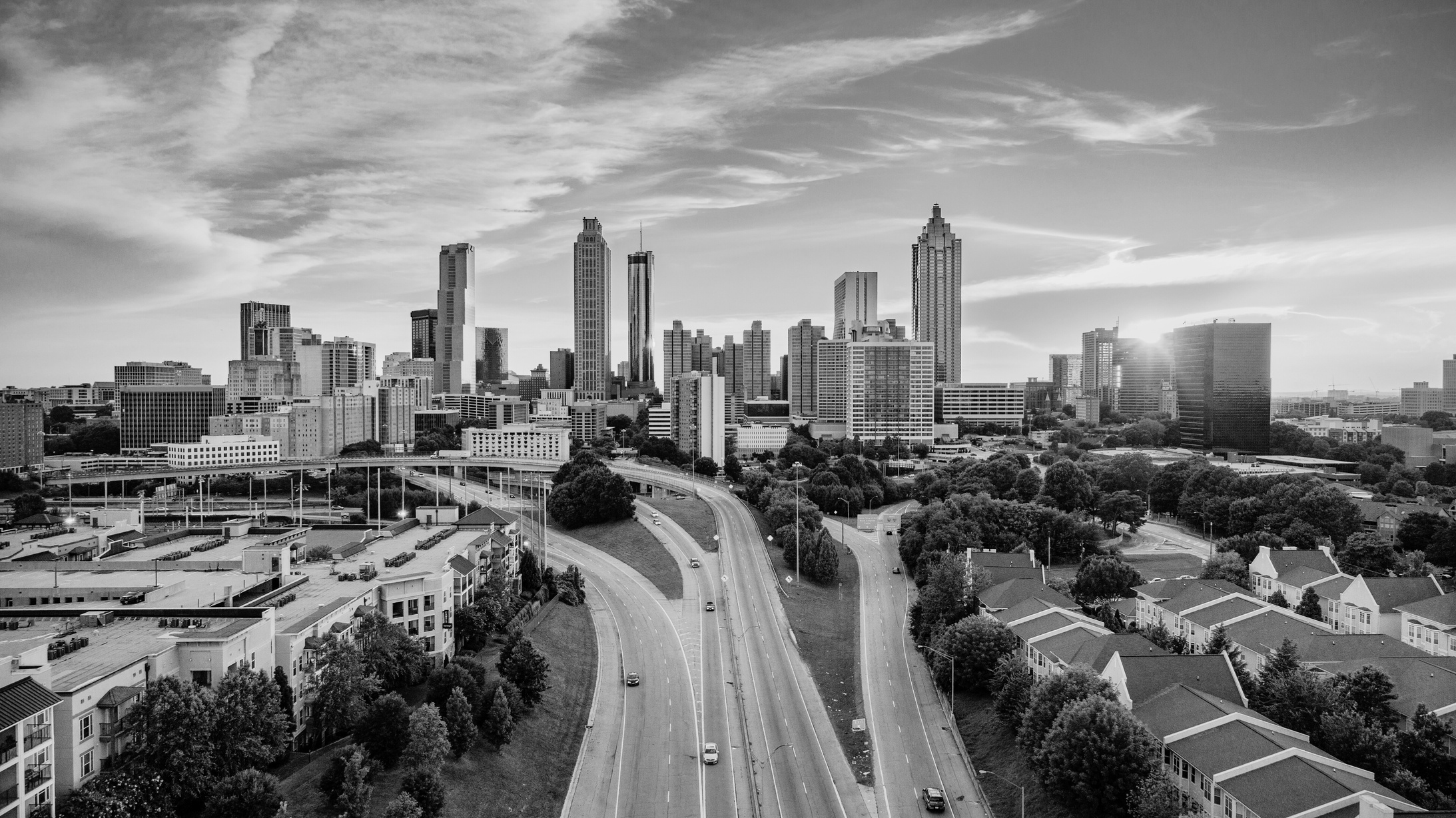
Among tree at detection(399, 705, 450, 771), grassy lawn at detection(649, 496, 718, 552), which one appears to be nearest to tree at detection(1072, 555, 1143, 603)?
grassy lawn at detection(649, 496, 718, 552)

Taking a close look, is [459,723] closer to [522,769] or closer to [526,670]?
[522,769]

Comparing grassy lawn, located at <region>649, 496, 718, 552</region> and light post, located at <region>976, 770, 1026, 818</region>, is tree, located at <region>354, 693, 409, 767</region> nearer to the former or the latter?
light post, located at <region>976, 770, 1026, 818</region>

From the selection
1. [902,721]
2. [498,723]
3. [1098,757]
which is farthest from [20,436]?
[1098,757]

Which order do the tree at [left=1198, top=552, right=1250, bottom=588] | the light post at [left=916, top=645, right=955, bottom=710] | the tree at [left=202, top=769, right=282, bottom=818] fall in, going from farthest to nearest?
the tree at [left=1198, top=552, right=1250, bottom=588]
the light post at [left=916, top=645, right=955, bottom=710]
the tree at [left=202, top=769, right=282, bottom=818]

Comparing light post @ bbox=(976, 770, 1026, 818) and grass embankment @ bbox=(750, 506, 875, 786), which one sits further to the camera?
grass embankment @ bbox=(750, 506, 875, 786)

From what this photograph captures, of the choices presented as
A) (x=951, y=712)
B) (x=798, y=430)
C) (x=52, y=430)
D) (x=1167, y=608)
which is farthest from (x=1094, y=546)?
(x=52, y=430)

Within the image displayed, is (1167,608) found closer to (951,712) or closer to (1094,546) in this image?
(951,712)

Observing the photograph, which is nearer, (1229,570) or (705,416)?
(1229,570)
